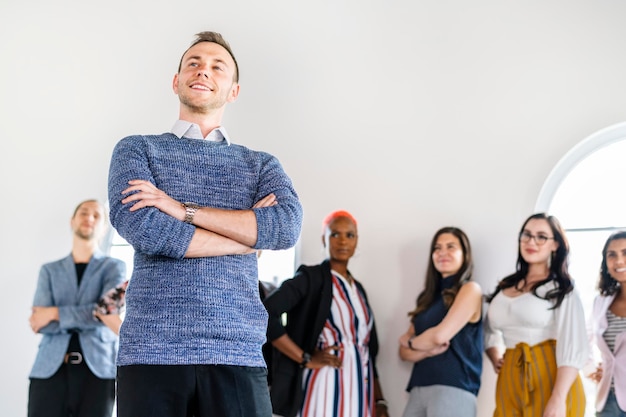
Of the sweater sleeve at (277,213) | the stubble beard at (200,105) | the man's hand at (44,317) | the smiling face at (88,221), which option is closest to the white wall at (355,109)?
the smiling face at (88,221)

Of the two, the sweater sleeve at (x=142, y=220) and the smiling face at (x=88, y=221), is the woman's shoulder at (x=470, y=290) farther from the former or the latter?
the sweater sleeve at (x=142, y=220)

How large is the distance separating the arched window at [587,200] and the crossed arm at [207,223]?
2.38 metres

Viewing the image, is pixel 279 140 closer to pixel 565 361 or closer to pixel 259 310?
pixel 565 361

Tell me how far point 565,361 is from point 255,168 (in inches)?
73.2

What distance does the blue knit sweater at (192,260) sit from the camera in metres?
2.08

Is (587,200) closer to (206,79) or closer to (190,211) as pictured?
(206,79)

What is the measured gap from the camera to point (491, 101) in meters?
4.42

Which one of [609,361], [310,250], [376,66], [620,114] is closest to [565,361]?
[609,361]

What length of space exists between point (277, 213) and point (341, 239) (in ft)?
6.91

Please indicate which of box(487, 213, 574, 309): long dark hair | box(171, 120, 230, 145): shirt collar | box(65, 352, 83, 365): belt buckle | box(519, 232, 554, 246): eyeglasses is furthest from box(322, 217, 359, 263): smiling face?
box(171, 120, 230, 145): shirt collar

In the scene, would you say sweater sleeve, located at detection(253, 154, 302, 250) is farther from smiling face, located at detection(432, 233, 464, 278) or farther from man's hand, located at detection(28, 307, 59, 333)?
man's hand, located at detection(28, 307, 59, 333)

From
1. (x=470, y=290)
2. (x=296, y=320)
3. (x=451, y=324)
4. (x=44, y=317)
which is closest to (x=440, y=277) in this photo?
(x=470, y=290)

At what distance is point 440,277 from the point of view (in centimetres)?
429

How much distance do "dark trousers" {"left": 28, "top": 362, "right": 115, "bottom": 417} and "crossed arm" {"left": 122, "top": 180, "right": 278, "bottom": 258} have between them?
2.21 m
